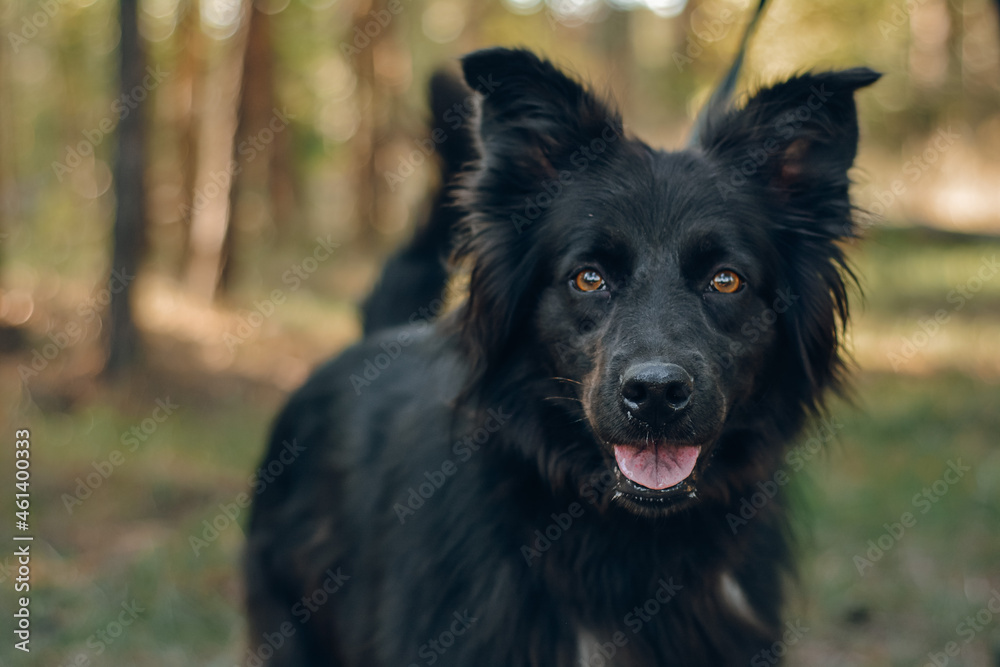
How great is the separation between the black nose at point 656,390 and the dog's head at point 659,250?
0.16m

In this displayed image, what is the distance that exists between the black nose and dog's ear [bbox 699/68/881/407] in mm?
818

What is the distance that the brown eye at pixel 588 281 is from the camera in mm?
2893

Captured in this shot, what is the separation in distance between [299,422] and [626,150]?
207 cm

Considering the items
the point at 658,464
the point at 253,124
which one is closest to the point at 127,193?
the point at 658,464

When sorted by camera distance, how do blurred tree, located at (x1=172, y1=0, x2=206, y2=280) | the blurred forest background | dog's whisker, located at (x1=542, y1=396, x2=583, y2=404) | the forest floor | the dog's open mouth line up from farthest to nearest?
blurred tree, located at (x1=172, y1=0, x2=206, y2=280) → the blurred forest background → the forest floor → dog's whisker, located at (x1=542, y1=396, x2=583, y2=404) → the dog's open mouth

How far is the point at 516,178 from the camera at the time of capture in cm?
314

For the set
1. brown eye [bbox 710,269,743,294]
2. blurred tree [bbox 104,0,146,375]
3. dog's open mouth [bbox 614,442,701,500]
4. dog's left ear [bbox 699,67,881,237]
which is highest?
dog's left ear [bbox 699,67,881,237]

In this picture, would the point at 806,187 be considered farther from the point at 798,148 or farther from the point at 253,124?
the point at 253,124

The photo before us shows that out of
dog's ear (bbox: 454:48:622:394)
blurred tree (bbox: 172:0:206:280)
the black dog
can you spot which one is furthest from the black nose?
blurred tree (bbox: 172:0:206:280)

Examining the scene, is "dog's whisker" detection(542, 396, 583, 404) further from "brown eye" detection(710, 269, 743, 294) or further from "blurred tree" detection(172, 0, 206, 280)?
"blurred tree" detection(172, 0, 206, 280)

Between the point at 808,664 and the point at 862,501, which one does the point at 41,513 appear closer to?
the point at 808,664

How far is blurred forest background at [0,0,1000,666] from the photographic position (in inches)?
178

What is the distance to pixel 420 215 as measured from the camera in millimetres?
3951

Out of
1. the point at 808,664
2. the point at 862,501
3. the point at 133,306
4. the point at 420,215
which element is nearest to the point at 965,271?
the point at 862,501
